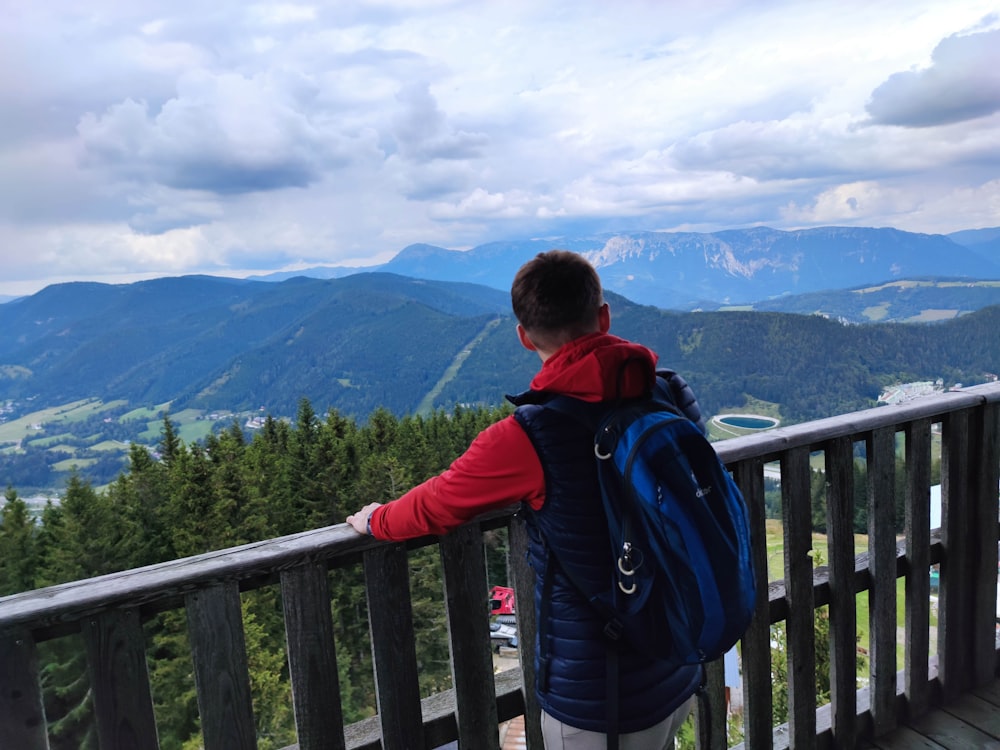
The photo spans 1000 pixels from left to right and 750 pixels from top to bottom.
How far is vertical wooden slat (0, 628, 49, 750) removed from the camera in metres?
1.29

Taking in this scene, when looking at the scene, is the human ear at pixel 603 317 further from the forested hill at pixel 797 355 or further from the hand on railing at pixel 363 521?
the forested hill at pixel 797 355

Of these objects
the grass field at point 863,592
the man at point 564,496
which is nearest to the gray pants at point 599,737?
the man at point 564,496

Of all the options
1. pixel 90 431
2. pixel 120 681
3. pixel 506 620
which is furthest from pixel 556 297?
pixel 90 431

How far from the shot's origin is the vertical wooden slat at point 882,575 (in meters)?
2.44

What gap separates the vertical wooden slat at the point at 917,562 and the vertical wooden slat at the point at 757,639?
69cm

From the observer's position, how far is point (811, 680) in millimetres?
2453

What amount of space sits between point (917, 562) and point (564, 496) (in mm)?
1894

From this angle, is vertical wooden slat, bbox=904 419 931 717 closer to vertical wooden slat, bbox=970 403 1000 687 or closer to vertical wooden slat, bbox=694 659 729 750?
vertical wooden slat, bbox=970 403 1000 687

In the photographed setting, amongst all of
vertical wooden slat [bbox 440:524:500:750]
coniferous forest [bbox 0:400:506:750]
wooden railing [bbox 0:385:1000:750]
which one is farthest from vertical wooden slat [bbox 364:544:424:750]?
coniferous forest [bbox 0:400:506:750]

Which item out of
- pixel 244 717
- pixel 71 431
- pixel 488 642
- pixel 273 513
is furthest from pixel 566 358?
pixel 71 431

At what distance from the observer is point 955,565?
2756 mm

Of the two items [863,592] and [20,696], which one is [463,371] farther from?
[20,696]

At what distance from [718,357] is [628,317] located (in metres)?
16.9

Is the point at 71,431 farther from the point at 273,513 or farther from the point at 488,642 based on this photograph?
the point at 488,642
